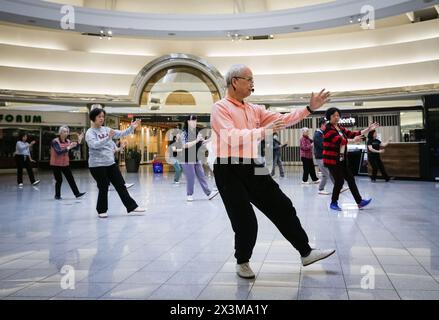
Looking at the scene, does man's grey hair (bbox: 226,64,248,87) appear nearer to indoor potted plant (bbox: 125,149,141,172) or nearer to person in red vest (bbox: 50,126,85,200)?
person in red vest (bbox: 50,126,85,200)

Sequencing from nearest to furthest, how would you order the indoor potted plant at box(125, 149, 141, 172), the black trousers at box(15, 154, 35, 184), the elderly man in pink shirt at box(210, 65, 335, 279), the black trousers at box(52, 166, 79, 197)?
the elderly man in pink shirt at box(210, 65, 335, 279) < the black trousers at box(52, 166, 79, 197) < the black trousers at box(15, 154, 35, 184) < the indoor potted plant at box(125, 149, 141, 172)

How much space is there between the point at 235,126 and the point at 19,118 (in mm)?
16712

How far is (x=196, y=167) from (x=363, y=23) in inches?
323

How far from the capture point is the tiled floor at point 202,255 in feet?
8.76

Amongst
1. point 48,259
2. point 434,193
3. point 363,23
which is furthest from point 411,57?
point 48,259

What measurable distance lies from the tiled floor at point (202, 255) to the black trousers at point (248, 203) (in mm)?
286

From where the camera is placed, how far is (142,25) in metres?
13.2

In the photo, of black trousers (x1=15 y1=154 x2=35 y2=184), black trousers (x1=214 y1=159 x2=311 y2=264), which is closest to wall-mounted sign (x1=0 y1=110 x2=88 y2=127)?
black trousers (x1=15 y1=154 x2=35 y2=184)

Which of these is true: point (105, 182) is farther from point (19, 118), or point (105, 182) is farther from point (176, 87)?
point (19, 118)

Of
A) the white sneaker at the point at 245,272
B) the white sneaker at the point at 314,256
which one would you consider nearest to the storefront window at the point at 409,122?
the white sneaker at the point at 314,256

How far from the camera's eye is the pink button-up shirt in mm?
2789
